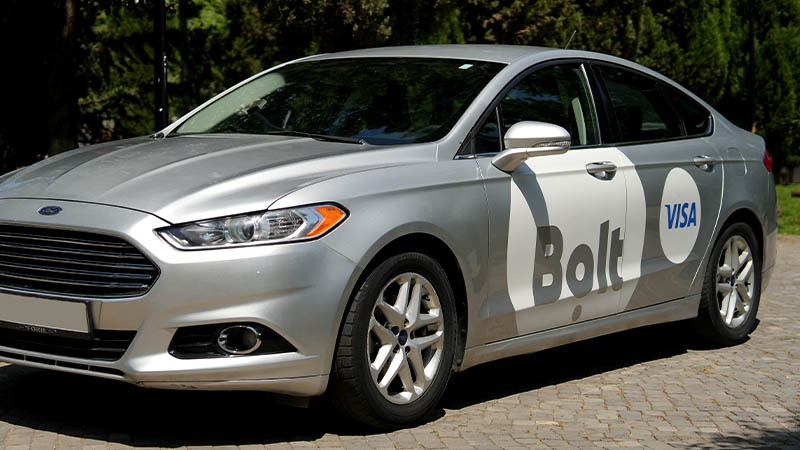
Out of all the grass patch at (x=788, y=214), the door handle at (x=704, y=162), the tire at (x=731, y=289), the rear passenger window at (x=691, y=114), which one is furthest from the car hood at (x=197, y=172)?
the grass patch at (x=788, y=214)

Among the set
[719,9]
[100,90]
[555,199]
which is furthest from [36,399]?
[719,9]

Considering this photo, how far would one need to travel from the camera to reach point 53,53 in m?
13.0

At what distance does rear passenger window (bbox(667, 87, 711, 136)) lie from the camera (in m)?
7.59

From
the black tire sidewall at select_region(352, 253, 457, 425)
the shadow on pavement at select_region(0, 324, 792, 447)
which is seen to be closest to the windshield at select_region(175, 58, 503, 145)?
the black tire sidewall at select_region(352, 253, 457, 425)

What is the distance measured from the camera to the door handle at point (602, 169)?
253 inches

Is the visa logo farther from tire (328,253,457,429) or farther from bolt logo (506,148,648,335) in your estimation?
tire (328,253,457,429)

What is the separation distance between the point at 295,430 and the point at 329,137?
54.3 inches

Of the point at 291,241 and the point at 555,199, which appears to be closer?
the point at 291,241

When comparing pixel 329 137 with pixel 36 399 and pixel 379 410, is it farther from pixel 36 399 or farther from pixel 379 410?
pixel 36 399

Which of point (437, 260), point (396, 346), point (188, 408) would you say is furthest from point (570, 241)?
point (188, 408)

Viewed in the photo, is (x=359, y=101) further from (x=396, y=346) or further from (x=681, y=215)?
(x=681, y=215)

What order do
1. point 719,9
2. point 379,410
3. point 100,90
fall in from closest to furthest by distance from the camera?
point 379,410
point 100,90
point 719,9

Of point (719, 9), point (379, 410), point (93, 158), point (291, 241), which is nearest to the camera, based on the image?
point (291, 241)

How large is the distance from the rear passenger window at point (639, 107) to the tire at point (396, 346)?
73.9 inches
